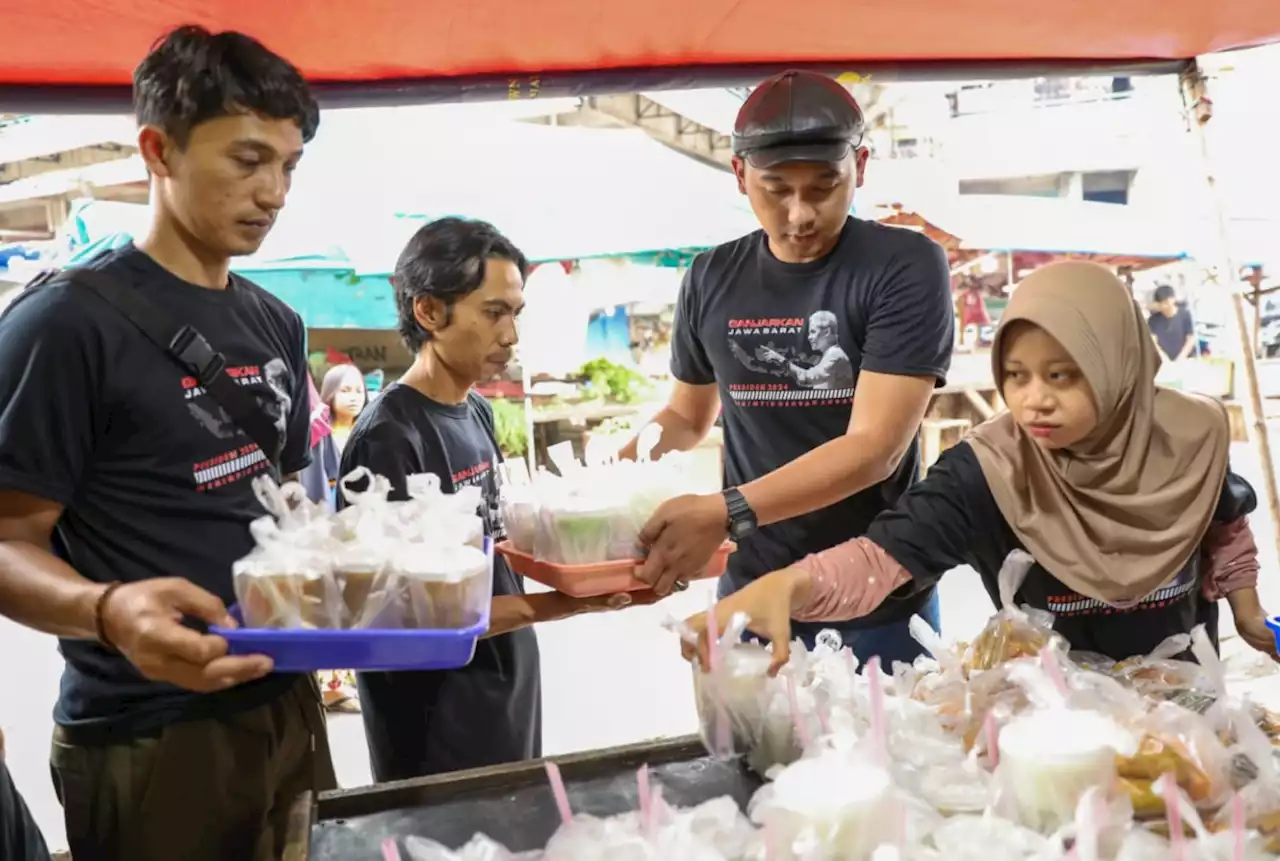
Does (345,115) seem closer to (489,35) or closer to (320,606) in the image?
(489,35)

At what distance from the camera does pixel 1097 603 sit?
1.66 metres

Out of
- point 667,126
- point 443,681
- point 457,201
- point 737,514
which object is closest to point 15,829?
point 443,681

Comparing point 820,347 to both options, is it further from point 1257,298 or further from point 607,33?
point 1257,298

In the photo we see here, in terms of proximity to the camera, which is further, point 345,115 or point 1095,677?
point 345,115

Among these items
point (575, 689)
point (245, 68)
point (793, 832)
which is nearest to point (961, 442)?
point (793, 832)

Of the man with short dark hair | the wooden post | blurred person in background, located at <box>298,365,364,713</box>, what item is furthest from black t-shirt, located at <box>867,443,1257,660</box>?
the wooden post

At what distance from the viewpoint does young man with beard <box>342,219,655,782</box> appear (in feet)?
5.82

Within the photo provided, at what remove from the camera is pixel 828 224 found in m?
1.94

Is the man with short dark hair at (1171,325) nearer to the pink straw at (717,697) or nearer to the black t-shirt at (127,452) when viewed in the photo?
the pink straw at (717,697)

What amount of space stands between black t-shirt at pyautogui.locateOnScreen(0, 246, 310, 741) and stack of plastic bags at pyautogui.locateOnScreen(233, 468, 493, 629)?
183 mm

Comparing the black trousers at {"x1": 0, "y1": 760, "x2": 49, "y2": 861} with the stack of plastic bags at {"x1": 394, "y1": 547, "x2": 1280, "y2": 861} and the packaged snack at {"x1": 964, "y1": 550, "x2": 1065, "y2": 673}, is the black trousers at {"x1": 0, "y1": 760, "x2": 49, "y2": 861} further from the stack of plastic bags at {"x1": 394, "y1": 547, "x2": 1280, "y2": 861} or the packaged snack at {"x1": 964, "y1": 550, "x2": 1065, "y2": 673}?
the packaged snack at {"x1": 964, "y1": 550, "x2": 1065, "y2": 673}

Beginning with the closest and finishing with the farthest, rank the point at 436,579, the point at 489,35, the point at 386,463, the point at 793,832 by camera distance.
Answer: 1. the point at 793,832
2. the point at 436,579
3. the point at 386,463
4. the point at 489,35

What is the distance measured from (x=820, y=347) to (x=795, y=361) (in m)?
0.06

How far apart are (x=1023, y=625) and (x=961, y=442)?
401 mm
